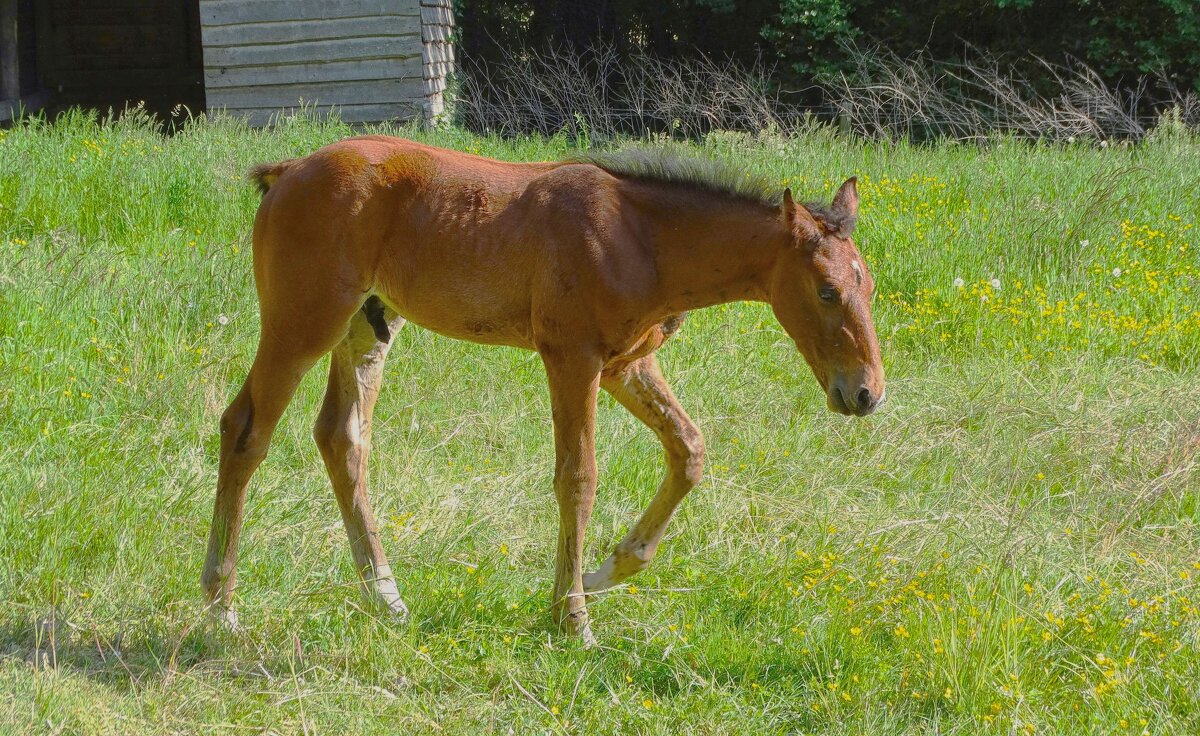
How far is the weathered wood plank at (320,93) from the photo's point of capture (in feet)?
44.7

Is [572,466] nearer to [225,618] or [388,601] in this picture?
[388,601]

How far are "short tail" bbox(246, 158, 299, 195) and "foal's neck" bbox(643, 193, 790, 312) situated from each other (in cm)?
149

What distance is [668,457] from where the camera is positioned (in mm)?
4367

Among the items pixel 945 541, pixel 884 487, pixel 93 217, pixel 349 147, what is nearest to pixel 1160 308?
pixel 884 487

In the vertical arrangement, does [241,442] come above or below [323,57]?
below

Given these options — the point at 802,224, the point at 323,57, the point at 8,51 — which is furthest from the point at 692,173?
the point at 8,51

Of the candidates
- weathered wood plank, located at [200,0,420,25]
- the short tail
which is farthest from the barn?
the short tail

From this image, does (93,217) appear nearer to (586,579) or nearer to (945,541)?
(586,579)

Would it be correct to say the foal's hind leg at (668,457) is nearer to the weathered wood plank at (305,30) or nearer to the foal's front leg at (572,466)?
the foal's front leg at (572,466)

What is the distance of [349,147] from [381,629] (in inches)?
67.7

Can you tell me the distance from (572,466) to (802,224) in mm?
1119

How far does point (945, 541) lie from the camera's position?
15.2 feet

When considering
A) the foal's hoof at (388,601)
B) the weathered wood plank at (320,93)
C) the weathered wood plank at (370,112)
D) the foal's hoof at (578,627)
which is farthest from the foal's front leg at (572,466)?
the weathered wood plank at (320,93)

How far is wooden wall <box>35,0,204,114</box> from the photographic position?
19.8 m
